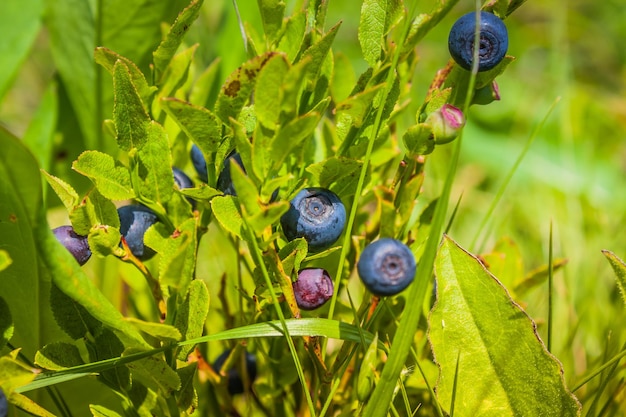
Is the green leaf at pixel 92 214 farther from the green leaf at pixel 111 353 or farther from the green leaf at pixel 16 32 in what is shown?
the green leaf at pixel 16 32

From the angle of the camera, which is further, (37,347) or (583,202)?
(583,202)

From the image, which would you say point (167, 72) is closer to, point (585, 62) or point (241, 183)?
point (241, 183)

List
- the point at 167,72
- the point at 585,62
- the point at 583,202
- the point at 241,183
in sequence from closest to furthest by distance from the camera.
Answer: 1. the point at 241,183
2. the point at 167,72
3. the point at 583,202
4. the point at 585,62

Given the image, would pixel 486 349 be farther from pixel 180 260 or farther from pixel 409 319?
pixel 180 260

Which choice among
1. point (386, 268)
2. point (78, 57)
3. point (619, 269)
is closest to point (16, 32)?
point (78, 57)

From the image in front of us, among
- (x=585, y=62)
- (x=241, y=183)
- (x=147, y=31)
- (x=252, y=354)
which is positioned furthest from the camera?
(x=585, y=62)

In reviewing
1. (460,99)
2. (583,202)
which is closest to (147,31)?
(460,99)
